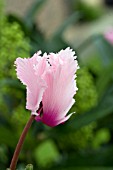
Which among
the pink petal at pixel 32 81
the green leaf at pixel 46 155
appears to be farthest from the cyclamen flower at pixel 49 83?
the green leaf at pixel 46 155

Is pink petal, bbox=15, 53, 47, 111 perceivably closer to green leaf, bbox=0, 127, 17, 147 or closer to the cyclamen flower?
the cyclamen flower

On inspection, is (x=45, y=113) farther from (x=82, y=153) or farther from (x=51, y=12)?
(x=51, y=12)

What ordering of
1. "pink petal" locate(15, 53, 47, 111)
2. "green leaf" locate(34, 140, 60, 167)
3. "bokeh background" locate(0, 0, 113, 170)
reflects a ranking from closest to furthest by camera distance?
"pink petal" locate(15, 53, 47, 111)
"bokeh background" locate(0, 0, 113, 170)
"green leaf" locate(34, 140, 60, 167)

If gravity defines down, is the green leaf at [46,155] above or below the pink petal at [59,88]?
above

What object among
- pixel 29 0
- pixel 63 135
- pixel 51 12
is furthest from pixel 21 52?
pixel 51 12

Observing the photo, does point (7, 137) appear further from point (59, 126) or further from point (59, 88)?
point (59, 88)

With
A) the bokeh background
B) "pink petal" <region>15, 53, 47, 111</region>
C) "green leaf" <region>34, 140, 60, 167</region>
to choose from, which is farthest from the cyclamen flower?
"green leaf" <region>34, 140, 60, 167</region>

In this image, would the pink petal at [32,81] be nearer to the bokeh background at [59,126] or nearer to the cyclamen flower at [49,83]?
the cyclamen flower at [49,83]

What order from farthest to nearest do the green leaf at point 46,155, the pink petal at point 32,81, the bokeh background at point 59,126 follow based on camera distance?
the green leaf at point 46,155 < the bokeh background at point 59,126 < the pink petal at point 32,81
